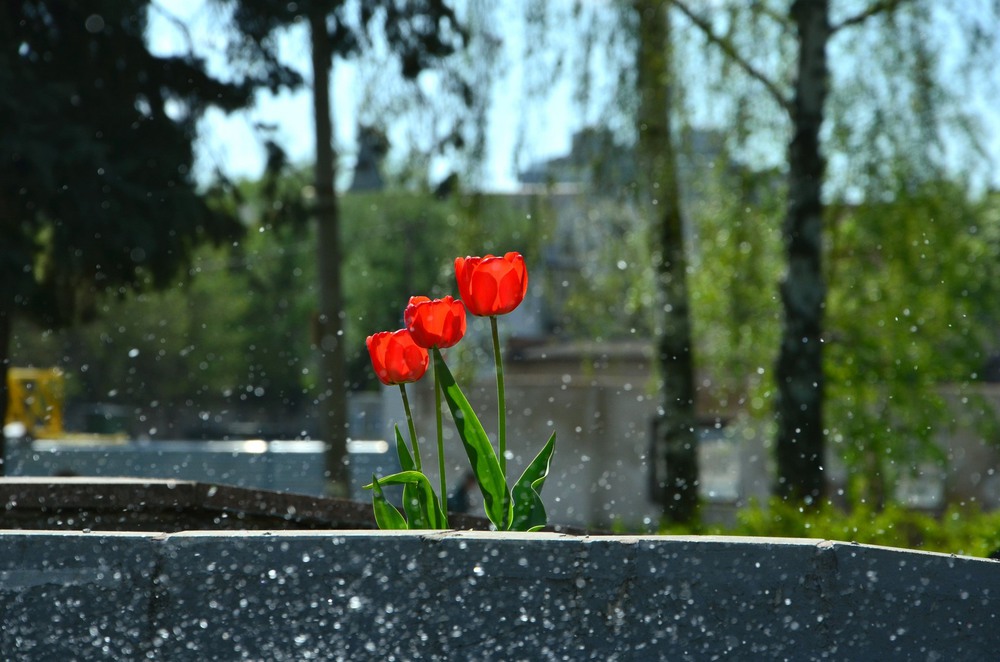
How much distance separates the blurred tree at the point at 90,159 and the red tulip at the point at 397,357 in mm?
6173

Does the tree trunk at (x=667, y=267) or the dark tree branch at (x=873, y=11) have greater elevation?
the dark tree branch at (x=873, y=11)

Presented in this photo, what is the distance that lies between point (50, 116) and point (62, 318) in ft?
5.43

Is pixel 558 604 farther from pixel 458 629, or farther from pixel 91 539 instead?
pixel 91 539

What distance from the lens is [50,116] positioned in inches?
344

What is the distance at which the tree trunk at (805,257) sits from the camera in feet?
28.9

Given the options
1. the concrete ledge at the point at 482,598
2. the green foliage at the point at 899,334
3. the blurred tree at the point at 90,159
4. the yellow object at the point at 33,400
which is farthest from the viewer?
the yellow object at the point at 33,400

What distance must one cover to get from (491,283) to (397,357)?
0.86 ft

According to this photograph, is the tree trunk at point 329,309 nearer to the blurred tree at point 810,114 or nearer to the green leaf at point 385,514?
the blurred tree at point 810,114

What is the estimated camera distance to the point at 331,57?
10.8 meters

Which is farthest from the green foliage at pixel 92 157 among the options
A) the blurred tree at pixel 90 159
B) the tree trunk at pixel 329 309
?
the tree trunk at pixel 329 309

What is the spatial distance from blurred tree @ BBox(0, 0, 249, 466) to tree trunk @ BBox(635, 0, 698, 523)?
289cm

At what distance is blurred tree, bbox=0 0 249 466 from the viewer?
873 centimetres

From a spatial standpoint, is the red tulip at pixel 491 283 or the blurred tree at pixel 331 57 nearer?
the red tulip at pixel 491 283

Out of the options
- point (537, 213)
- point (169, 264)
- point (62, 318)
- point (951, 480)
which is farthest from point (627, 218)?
point (951, 480)
